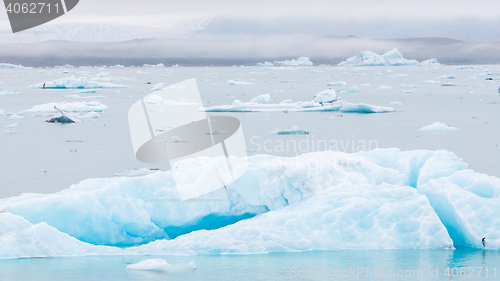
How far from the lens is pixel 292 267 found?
469 centimetres

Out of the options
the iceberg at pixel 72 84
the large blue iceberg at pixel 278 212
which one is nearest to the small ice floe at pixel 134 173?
the large blue iceberg at pixel 278 212

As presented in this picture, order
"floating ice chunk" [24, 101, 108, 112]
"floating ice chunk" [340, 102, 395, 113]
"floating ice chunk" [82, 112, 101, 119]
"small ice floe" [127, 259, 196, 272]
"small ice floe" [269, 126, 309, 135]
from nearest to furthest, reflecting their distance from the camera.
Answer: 1. "small ice floe" [127, 259, 196, 272]
2. "small ice floe" [269, 126, 309, 135]
3. "floating ice chunk" [82, 112, 101, 119]
4. "floating ice chunk" [340, 102, 395, 113]
5. "floating ice chunk" [24, 101, 108, 112]

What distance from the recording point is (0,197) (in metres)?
6.68

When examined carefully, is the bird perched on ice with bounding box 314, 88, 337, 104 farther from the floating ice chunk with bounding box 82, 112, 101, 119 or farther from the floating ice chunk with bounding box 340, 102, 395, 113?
the floating ice chunk with bounding box 82, 112, 101, 119

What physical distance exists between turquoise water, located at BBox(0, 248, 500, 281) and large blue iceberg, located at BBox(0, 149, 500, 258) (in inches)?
5.7

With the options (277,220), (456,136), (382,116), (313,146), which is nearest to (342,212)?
(277,220)

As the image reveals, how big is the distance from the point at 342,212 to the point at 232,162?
152 centimetres

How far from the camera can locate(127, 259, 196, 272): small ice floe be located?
4582mm

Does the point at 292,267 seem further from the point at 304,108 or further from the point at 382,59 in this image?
the point at 382,59

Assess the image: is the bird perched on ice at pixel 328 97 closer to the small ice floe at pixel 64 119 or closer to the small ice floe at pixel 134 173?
the small ice floe at pixel 64 119

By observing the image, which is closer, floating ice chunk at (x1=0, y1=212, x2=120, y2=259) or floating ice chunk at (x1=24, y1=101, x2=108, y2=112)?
floating ice chunk at (x1=0, y1=212, x2=120, y2=259)

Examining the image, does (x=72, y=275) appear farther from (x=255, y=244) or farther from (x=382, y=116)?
(x=382, y=116)

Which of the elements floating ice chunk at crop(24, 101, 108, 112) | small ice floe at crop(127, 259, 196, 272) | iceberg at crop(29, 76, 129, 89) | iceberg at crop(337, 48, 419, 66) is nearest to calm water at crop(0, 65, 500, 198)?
floating ice chunk at crop(24, 101, 108, 112)

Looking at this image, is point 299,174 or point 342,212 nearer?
point 342,212
